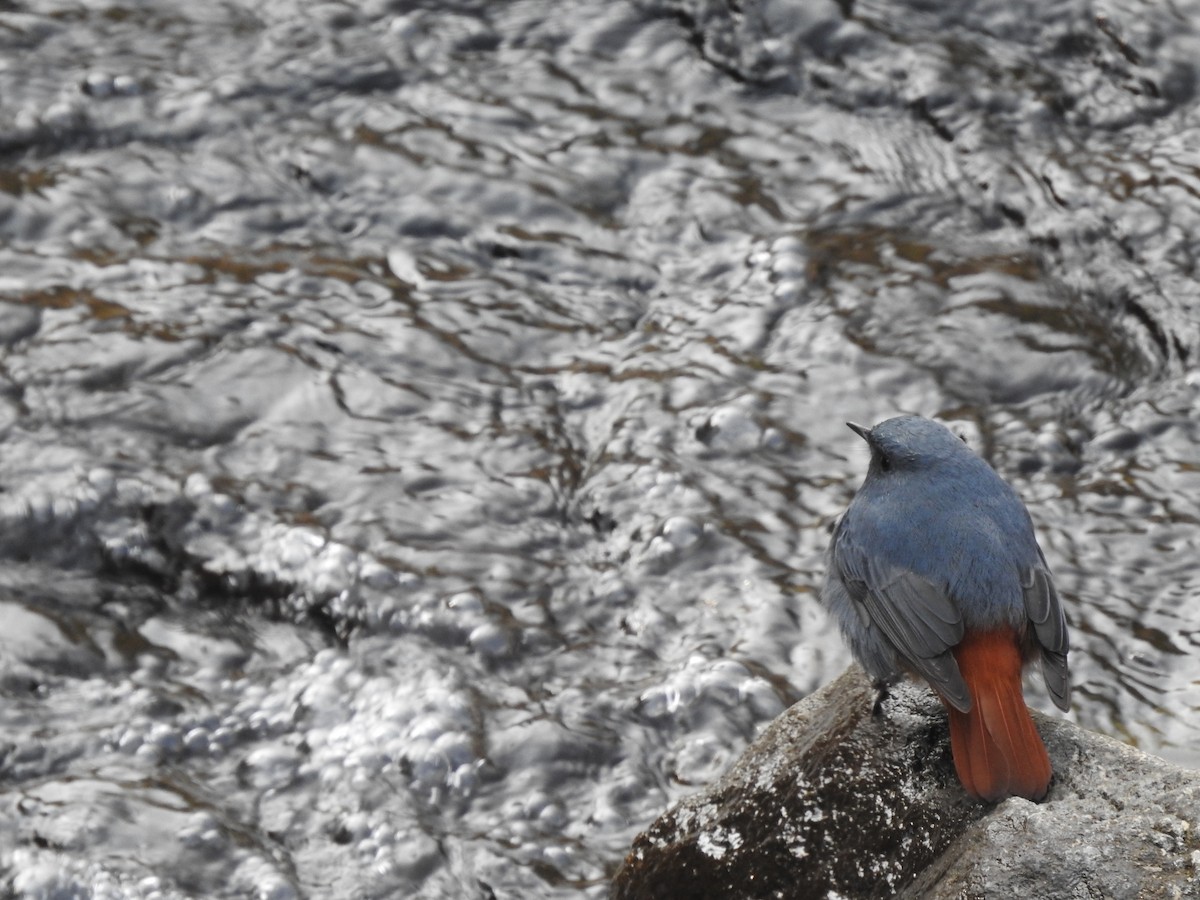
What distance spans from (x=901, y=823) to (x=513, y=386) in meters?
3.51

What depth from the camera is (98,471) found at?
20.9ft

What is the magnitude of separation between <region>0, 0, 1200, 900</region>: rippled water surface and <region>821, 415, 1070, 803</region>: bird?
124 centimetres

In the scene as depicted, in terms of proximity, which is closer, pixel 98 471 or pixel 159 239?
pixel 98 471

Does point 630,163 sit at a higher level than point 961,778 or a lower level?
lower

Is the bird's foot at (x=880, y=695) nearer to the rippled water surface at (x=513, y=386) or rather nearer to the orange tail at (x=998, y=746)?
the orange tail at (x=998, y=746)

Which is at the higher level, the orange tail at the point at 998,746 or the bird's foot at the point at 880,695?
the orange tail at the point at 998,746

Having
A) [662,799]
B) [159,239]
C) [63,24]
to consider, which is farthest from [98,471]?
[63,24]

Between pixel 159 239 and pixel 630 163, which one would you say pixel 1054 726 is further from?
pixel 159 239

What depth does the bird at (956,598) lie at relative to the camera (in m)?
3.69

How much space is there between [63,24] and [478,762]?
5564mm

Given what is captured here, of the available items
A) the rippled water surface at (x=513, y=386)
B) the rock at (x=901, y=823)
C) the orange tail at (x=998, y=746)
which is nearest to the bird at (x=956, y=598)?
the orange tail at (x=998, y=746)

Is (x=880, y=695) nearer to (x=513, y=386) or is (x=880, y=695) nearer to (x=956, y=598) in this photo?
(x=956, y=598)

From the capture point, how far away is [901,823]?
389 cm

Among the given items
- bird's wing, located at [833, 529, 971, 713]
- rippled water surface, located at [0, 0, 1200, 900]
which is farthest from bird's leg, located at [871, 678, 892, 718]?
rippled water surface, located at [0, 0, 1200, 900]
